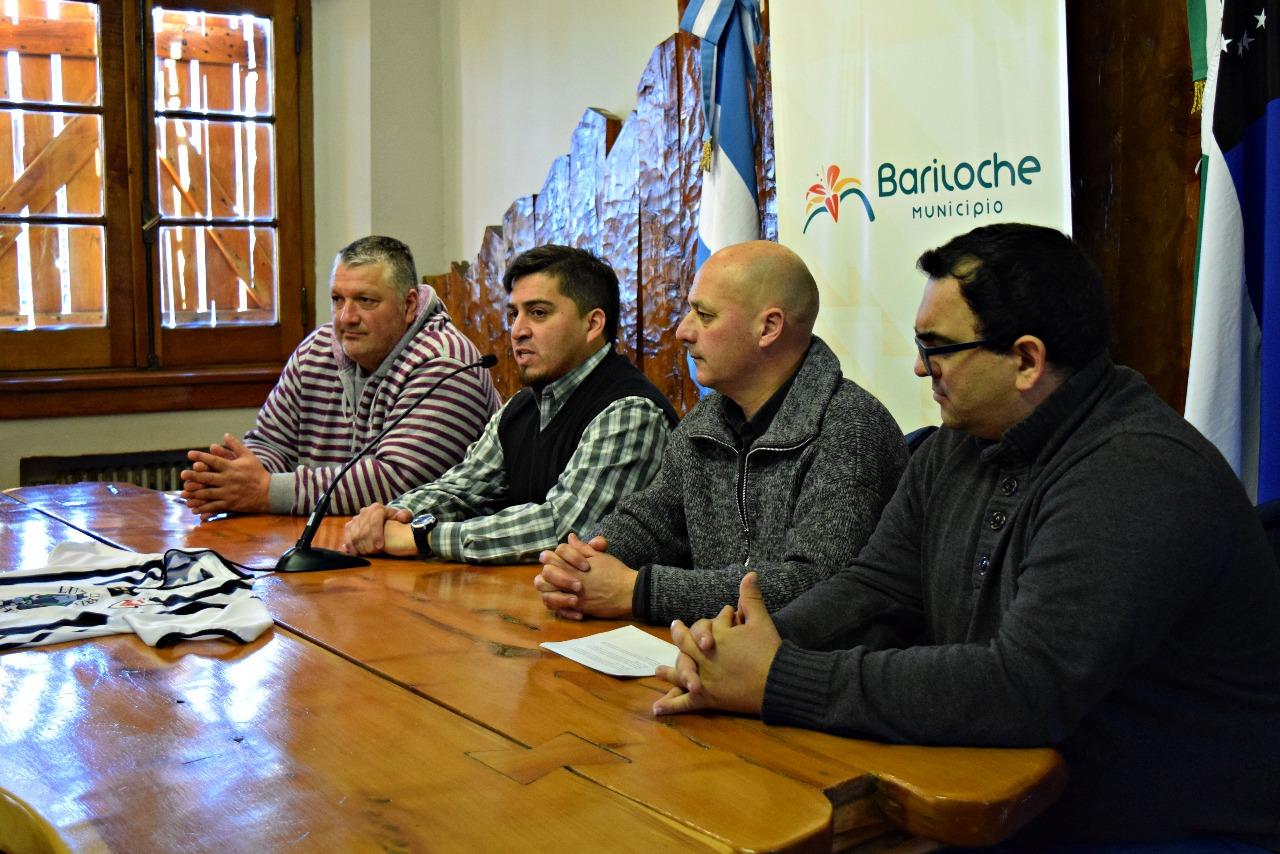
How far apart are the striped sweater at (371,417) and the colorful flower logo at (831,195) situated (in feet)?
2.85

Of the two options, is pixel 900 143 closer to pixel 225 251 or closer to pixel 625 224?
pixel 625 224

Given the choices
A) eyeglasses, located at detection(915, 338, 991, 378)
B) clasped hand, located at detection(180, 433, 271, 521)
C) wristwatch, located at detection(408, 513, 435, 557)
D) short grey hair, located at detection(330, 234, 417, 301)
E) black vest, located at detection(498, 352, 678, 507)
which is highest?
short grey hair, located at detection(330, 234, 417, 301)

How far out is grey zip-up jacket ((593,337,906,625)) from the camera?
1743 mm

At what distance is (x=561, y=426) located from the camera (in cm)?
246

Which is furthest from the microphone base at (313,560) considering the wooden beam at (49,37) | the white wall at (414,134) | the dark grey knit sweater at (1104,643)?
the wooden beam at (49,37)

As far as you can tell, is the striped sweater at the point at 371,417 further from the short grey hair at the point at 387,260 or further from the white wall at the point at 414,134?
the white wall at the point at 414,134

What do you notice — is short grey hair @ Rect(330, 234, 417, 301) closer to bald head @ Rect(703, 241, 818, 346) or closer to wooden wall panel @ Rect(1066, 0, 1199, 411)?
bald head @ Rect(703, 241, 818, 346)

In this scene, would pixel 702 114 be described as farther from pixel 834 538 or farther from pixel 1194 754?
pixel 1194 754

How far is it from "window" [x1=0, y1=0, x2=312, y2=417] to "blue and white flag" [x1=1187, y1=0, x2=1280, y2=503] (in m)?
3.78

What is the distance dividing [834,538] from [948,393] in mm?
364

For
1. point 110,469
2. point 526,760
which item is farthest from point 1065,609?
point 110,469

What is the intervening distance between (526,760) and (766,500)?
0.82 meters

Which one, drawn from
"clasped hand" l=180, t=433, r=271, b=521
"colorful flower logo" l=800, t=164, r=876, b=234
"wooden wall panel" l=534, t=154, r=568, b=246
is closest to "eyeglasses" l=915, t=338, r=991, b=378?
"colorful flower logo" l=800, t=164, r=876, b=234

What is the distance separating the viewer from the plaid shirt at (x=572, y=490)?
2188 mm
